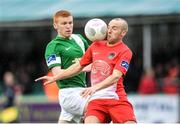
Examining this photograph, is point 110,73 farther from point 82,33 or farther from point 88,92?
point 82,33

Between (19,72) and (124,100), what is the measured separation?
15951 millimetres

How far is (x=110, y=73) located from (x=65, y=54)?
3.07ft

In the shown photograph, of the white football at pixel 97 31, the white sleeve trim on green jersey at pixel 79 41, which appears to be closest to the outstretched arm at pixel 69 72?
the white football at pixel 97 31

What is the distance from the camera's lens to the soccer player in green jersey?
9883 millimetres

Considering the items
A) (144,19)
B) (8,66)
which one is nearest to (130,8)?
(144,19)

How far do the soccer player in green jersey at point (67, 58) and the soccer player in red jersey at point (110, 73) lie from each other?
1.87ft

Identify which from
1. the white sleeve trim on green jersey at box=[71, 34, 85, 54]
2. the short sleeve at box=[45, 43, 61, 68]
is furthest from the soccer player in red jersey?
the white sleeve trim on green jersey at box=[71, 34, 85, 54]

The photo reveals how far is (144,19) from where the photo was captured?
23234 millimetres

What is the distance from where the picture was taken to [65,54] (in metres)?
9.98

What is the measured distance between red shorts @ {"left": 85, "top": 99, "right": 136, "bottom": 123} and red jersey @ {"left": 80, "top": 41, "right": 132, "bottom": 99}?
86 millimetres

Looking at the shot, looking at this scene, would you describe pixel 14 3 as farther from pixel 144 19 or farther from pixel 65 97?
pixel 65 97

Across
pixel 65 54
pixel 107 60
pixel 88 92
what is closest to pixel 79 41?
pixel 65 54

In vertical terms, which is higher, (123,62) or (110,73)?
(123,62)

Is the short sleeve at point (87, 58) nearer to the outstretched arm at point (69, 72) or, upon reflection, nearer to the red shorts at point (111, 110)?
the outstretched arm at point (69, 72)
